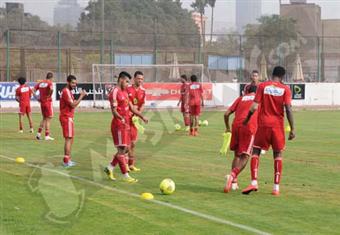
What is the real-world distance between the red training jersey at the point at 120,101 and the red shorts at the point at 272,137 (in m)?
2.92

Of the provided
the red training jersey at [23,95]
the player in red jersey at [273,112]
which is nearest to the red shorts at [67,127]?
the player in red jersey at [273,112]

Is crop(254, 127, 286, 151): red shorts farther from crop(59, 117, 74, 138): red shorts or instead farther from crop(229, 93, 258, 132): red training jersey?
crop(59, 117, 74, 138): red shorts

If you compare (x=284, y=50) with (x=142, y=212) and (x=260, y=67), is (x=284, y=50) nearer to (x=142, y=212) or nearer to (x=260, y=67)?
(x=260, y=67)

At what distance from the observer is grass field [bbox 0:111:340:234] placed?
31.6 feet

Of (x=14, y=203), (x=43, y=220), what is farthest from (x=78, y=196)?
(x=43, y=220)

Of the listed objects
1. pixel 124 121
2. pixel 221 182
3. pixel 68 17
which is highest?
pixel 68 17

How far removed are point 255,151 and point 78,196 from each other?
315cm

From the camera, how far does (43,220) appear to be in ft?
32.6

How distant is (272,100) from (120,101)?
10.7ft

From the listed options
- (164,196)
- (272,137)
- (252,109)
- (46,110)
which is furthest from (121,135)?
(46,110)

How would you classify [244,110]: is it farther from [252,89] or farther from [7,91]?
[7,91]

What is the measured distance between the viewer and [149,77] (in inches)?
1908

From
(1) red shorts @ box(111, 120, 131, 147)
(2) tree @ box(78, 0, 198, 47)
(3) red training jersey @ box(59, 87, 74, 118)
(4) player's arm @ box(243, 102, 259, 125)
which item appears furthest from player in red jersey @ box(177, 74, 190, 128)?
(2) tree @ box(78, 0, 198, 47)

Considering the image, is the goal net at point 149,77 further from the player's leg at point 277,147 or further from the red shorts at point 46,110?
the player's leg at point 277,147
